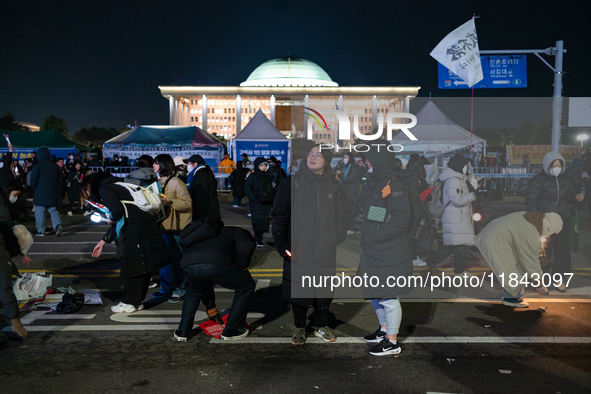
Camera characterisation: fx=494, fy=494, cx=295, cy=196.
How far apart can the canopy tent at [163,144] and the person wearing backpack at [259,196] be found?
38.1 feet

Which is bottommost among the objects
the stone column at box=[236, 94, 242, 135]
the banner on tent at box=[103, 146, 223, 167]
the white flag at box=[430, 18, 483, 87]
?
the banner on tent at box=[103, 146, 223, 167]

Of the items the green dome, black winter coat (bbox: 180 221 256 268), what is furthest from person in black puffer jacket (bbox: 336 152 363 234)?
the green dome

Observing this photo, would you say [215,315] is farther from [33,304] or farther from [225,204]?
[225,204]

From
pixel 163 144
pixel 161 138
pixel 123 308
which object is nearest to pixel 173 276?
pixel 123 308

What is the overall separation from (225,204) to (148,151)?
5156 millimetres

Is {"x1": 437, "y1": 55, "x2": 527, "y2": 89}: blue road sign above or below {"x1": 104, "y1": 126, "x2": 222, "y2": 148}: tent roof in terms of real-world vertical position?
above

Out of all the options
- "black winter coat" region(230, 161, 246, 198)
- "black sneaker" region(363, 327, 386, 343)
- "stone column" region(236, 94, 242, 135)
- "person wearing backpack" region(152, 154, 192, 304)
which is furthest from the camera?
"stone column" region(236, 94, 242, 135)

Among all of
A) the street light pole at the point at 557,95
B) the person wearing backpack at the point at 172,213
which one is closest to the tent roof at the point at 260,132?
the street light pole at the point at 557,95

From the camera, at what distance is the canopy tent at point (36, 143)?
2520 centimetres

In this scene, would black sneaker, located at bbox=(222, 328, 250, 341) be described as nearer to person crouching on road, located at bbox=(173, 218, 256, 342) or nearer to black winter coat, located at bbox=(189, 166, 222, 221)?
person crouching on road, located at bbox=(173, 218, 256, 342)

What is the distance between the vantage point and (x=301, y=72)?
10150 centimetres

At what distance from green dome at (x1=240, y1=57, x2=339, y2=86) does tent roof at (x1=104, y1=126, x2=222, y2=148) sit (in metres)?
76.4

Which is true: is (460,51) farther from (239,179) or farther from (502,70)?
(502,70)

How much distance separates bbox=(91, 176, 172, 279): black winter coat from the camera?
5.12 m
